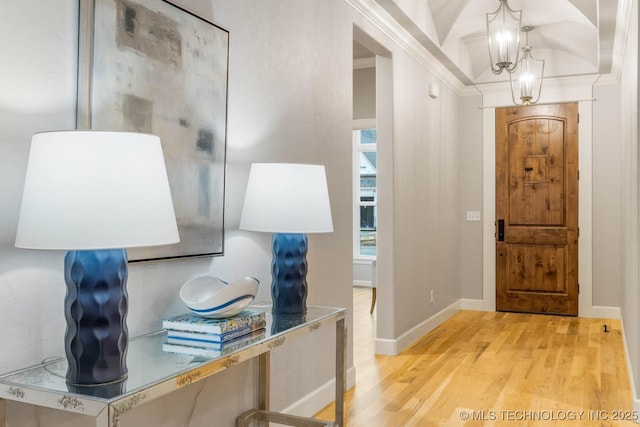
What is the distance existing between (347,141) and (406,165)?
4.04 ft

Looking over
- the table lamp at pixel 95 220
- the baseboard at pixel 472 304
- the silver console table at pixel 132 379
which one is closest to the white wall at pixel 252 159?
the silver console table at pixel 132 379

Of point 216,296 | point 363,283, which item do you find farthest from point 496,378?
point 363,283

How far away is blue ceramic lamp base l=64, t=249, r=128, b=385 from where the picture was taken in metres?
1.40

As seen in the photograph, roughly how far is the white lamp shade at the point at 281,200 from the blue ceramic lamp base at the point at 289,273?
0.36 feet

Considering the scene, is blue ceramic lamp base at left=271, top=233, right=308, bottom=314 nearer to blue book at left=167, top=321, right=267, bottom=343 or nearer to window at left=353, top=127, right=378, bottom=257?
blue book at left=167, top=321, right=267, bottom=343

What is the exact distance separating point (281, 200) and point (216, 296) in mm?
567

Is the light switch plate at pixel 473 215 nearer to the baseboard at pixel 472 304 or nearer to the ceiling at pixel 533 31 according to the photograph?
the baseboard at pixel 472 304

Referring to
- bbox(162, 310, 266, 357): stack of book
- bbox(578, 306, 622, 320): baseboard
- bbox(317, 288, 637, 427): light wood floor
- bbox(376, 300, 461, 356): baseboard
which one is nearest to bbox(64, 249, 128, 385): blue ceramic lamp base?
bbox(162, 310, 266, 357): stack of book

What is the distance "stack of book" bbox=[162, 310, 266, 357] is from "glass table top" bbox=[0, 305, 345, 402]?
2 cm

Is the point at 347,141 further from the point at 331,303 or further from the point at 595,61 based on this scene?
the point at 595,61

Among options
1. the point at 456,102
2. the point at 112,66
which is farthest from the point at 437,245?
the point at 112,66

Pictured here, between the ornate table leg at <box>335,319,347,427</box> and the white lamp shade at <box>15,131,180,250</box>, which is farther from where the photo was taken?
the ornate table leg at <box>335,319,347,427</box>

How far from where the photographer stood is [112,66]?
5.92ft

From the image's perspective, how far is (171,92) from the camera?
81.4 inches
